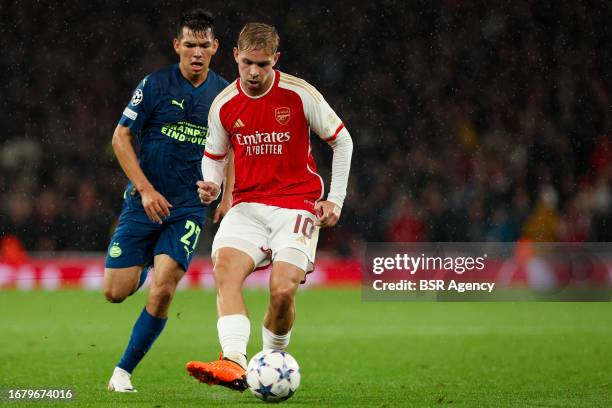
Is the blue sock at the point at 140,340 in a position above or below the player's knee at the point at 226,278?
below

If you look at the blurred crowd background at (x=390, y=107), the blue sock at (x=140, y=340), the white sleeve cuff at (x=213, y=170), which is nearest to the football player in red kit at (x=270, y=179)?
the white sleeve cuff at (x=213, y=170)

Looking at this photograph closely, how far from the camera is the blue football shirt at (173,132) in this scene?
6.70 meters

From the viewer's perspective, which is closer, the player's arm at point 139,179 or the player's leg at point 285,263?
the player's leg at point 285,263

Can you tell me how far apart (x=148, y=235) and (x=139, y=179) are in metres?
0.59

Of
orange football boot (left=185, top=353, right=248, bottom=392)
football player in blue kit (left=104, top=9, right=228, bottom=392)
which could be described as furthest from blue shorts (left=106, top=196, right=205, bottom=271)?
orange football boot (left=185, top=353, right=248, bottom=392)

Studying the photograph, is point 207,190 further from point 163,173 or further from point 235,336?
point 163,173

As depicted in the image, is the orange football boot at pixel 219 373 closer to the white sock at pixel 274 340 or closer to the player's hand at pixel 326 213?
the white sock at pixel 274 340

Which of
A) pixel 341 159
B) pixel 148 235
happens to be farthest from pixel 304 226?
pixel 148 235

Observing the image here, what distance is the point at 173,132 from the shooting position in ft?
22.2

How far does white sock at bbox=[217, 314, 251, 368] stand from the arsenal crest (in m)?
1.10

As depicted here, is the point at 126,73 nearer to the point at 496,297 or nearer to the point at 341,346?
the point at 496,297

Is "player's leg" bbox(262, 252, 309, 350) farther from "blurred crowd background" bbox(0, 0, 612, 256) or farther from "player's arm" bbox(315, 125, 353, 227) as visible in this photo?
"blurred crowd background" bbox(0, 0, 612, 256)

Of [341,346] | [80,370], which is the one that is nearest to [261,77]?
[80,370]

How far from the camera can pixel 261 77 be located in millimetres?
5742
